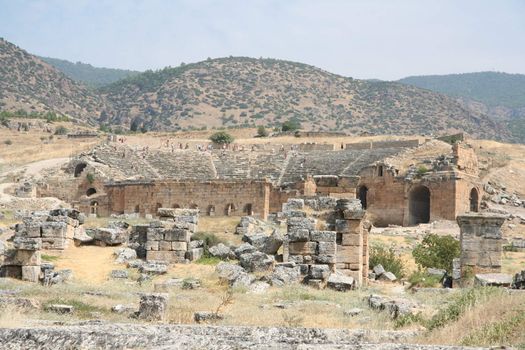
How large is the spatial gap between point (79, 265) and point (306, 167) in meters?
29.7

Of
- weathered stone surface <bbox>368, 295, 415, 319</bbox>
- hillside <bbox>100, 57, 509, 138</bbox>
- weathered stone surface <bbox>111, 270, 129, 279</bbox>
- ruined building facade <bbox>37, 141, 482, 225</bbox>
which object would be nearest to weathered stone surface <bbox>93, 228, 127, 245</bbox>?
weathered stone surface <bbox>111, 270, 129, 279</bbox>

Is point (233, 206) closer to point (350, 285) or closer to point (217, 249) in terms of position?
point (217, 249)

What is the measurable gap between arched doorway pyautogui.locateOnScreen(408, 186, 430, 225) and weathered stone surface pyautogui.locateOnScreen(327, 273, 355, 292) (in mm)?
27665

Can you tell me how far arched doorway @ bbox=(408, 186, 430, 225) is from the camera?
4253 cm

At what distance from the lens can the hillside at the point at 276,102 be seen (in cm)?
9981

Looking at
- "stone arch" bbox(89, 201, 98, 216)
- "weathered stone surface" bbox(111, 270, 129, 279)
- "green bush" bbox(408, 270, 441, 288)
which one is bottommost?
"green bush" bbox(408, 270, 441, 288)

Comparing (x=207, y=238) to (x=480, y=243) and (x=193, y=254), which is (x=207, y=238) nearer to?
(x=193, y=254)

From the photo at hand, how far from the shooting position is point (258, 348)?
22.7 feet

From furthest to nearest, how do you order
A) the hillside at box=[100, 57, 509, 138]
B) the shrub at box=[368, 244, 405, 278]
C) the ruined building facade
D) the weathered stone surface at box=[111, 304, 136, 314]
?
the hillside at box=[100, 57, 509, 138]
the ruined building facade
the shrub at box=[368, 244, 405, 278]
the weathered stone surface at box=[111, 304, 136, 314]

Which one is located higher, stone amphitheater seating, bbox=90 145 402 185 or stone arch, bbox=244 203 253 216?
stone amphitheater seating, bbox=90 145 402 185

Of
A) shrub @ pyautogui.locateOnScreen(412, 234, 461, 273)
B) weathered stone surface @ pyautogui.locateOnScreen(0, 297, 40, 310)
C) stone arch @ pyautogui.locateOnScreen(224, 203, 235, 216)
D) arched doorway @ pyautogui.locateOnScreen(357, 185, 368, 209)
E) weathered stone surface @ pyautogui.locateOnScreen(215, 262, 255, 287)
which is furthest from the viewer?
arched doorway @ pyautogui.locateOnScreen(357, 185, 368, 209)

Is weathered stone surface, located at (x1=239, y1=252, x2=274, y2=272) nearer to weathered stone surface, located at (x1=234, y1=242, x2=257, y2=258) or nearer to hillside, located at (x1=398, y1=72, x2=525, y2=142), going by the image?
weathered stone surface, located at (x1=234, y1=242, x2=257, y2=258)

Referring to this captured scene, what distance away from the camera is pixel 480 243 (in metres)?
16.0

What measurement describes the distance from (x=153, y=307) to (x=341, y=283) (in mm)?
4832
